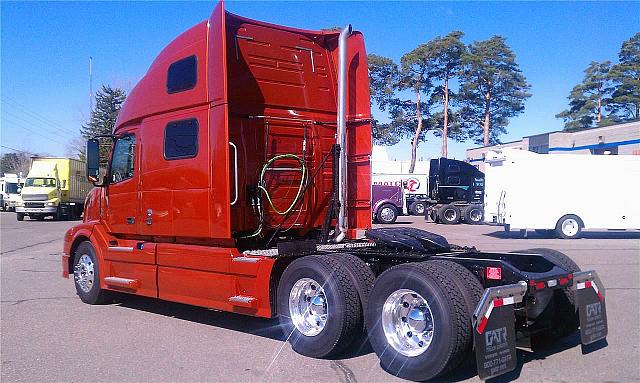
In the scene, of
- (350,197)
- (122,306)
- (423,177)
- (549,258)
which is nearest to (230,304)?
(350,197)

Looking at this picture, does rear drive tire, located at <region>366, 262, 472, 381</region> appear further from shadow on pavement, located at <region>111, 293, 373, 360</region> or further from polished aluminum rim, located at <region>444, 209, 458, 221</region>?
polished aluminum rim, located at <region>444, 209, 458, 221</region>

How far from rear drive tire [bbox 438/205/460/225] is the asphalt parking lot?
63.6 feet

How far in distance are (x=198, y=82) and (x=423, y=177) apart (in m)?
37.0

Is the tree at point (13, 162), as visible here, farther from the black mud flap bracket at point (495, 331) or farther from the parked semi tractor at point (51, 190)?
the black mud flap bracket at point (495, 331)

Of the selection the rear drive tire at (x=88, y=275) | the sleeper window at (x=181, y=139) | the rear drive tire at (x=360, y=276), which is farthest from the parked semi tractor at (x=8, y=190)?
the rear drive tire at (x=360, y=276)

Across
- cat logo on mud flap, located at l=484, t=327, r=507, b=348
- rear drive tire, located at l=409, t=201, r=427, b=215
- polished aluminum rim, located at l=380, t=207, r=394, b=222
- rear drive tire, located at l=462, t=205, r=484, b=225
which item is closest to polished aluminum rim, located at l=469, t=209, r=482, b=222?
rear drive tire, located at l=462, t=205, r=484, b=225

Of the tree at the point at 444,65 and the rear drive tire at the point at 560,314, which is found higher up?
the tree at the point at 444,65

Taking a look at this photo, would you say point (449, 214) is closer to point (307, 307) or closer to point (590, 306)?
point (590, 306)

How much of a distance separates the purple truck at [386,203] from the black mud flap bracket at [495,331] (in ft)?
77.4

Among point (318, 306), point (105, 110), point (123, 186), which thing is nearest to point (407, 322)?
point (318, 306)

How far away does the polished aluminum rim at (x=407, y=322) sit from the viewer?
5.04 metres

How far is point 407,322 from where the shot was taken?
5207 mm

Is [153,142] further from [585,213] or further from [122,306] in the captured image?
[585,213]

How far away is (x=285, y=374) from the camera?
17.5 feet
